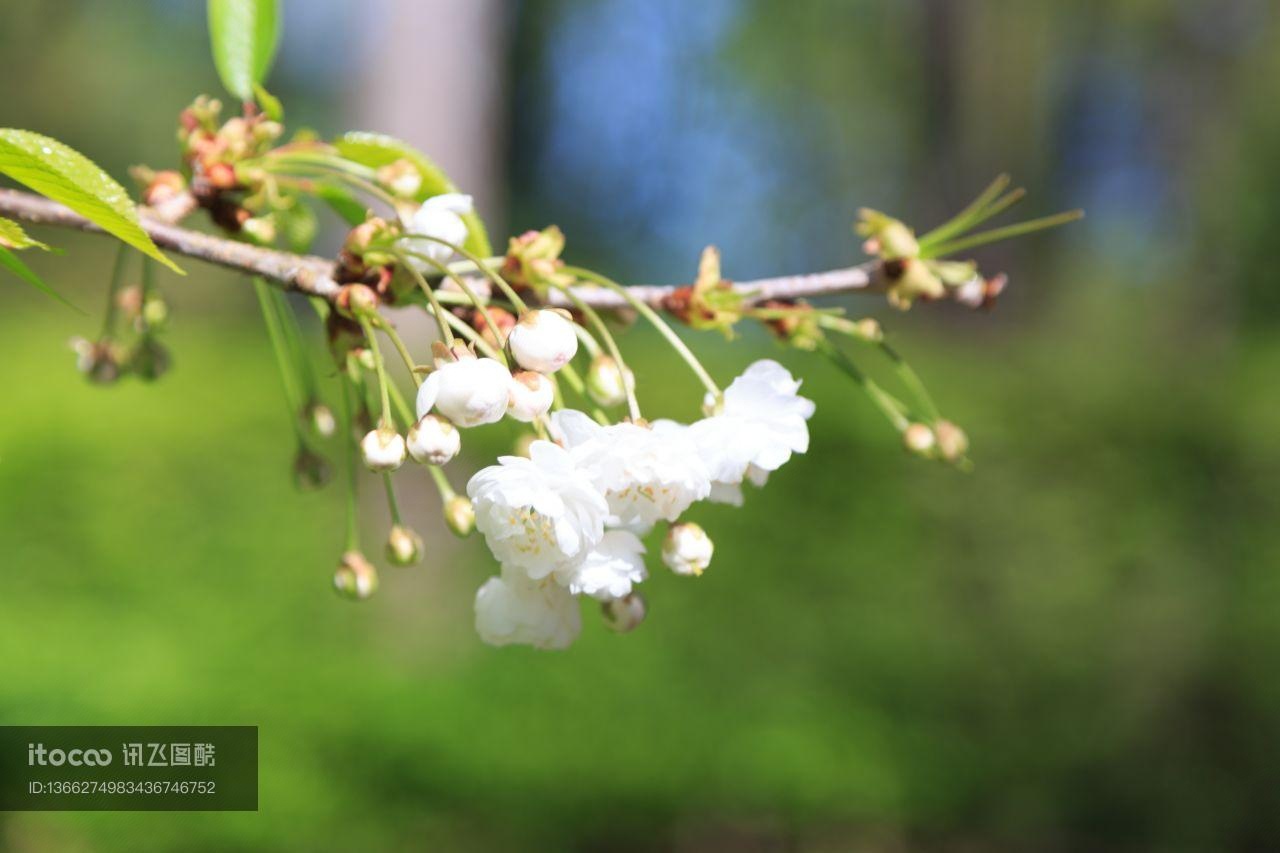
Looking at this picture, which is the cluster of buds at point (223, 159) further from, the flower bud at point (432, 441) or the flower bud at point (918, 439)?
the flower bud at point (918, 439)

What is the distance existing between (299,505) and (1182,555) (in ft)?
11.7

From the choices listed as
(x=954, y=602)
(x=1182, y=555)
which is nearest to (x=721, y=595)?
(x=954, y=602)

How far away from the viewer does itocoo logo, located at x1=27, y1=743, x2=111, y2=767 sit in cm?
214

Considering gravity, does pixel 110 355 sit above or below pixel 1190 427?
below

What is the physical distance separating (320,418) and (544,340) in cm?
51

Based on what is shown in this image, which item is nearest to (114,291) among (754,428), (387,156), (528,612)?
(387,156)

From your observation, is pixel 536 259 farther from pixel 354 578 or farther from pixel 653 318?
pixel 354 578

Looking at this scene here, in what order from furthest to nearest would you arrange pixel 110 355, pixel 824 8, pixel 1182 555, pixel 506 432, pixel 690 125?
1. pixel 690 125
2. pixel 824 8
3. pixel 506 432
4. pixel 1182 555
5. pixel 110 355

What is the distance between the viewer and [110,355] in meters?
1.15

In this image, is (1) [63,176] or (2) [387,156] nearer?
(1) [63,176]

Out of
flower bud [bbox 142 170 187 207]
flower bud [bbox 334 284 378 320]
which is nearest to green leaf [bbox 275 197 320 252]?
flower bud [bbox 142 170 187 207]

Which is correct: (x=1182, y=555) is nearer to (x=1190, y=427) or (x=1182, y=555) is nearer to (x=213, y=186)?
(x=1190, y=427)

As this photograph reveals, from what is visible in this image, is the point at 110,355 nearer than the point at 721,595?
Yes

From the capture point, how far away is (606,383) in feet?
2.65
